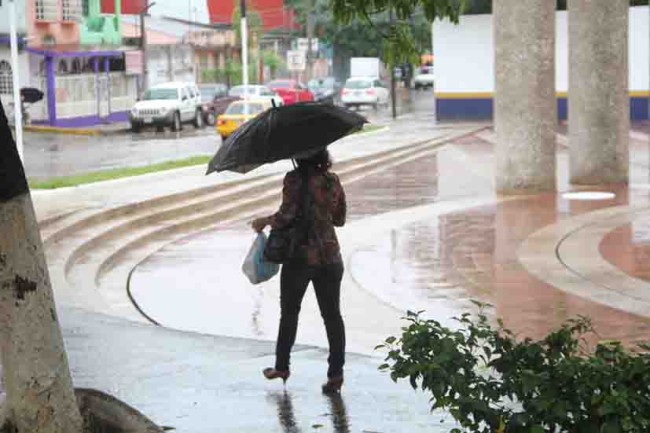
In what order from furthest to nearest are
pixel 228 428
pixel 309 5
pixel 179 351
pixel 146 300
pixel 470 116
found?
pixel 309 5, pixel 470 116, pixel 146 300, pixel 179 351, pixel 228 428

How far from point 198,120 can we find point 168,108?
3.44 meters

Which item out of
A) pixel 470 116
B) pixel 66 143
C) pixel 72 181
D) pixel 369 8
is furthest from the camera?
pixel 470 116

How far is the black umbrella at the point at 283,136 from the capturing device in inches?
323

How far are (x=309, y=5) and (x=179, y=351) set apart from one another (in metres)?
51.0

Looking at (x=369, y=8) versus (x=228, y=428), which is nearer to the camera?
(x=369, y=8)

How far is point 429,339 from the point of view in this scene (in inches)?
241

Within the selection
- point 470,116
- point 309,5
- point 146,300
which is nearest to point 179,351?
point 146,300

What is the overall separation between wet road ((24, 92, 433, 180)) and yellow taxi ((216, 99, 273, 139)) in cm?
58

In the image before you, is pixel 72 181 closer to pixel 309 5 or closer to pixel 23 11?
pixel 23 11


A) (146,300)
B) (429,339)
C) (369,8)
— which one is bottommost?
(146,300)

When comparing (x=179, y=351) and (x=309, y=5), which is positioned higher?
(x=309, y=5)

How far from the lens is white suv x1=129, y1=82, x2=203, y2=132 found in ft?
163

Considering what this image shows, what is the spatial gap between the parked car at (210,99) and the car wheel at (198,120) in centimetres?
40

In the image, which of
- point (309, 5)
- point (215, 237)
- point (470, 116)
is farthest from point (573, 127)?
point (309, 5)
